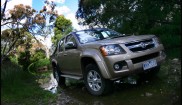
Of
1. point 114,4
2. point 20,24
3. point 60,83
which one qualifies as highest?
point 20,24

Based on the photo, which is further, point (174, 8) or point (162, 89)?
point (162, 89)

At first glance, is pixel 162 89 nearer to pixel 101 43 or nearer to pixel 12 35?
pixel 101 43

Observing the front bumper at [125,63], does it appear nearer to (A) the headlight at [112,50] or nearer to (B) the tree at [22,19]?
(A) the headlight at [112,50]

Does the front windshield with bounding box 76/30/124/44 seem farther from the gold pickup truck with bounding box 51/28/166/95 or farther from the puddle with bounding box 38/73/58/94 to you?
the puddle with bounding box 38/73/58/94

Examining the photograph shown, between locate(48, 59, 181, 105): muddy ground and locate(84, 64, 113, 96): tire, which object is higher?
locate(84, 64, 113, 96): tire

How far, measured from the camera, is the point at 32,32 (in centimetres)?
2044

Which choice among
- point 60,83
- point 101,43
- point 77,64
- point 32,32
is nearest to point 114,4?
point 101,43

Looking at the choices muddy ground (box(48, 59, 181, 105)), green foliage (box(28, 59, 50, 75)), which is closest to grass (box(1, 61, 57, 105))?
muddy ground (box(48, 59, 181, 105))

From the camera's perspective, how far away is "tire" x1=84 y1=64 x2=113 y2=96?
20.8 ft

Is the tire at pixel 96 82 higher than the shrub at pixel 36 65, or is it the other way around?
the tire at pixel 96 82

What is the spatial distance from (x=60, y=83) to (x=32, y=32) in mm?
11315

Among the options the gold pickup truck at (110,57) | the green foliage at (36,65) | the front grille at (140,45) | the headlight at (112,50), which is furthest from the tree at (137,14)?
the green foliage at (36,65)

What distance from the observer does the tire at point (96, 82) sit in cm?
633

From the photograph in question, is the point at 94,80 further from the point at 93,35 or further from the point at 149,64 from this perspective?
the point at 93,35
